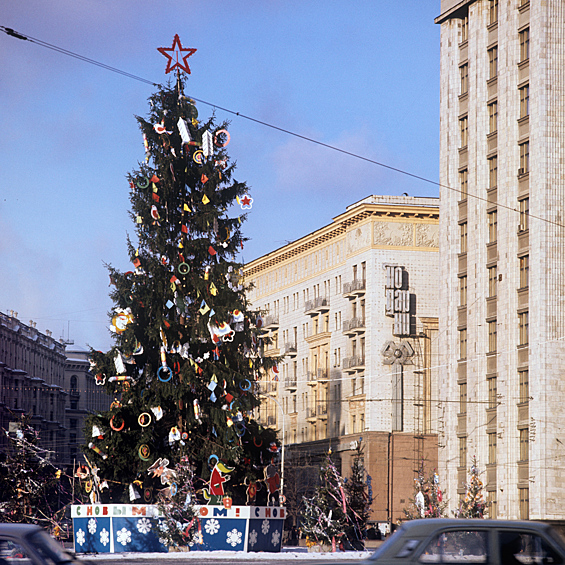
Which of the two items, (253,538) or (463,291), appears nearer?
(253,538)

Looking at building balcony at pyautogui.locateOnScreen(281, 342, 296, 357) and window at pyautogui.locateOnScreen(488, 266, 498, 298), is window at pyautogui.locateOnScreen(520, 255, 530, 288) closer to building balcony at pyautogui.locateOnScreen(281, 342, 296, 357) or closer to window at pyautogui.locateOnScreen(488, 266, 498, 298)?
window at pyautogui.locateOnScreen(488, 266, 498, 298)

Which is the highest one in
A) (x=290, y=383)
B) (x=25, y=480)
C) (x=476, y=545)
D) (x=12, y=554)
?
(x=290, y=383)

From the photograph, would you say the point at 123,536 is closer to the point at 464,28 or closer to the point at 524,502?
the point at 524,502

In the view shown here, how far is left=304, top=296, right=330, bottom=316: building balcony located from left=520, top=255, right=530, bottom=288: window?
31.1 m

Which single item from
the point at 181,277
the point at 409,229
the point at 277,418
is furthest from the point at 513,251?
the point at 277,418

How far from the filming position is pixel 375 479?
7538 centimetres

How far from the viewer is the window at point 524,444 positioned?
5603cm

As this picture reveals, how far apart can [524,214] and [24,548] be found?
50.6m

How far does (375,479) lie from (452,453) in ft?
44.3

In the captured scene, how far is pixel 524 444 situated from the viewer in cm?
5650

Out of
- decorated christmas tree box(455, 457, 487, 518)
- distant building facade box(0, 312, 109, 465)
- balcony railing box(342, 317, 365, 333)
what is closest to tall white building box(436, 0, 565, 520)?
decorated christmas tree box(455, 457, 487, 518)

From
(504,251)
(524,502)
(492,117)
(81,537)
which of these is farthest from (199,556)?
(492,117)

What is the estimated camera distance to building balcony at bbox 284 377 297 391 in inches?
3713

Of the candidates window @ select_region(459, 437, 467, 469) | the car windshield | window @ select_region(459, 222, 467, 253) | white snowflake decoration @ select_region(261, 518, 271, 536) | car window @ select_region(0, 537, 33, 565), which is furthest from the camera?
window @ select_region(459, 222, 467, 253)
